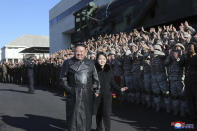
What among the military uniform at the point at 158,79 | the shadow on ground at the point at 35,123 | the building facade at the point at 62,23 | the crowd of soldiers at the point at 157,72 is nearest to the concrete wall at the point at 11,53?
the building facade at the point at 62,23

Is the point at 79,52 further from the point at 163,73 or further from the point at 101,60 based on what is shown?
the point at 163,73

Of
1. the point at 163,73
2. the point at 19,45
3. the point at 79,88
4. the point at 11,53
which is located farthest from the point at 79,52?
the point at 19,45

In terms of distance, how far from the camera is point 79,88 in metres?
3.89

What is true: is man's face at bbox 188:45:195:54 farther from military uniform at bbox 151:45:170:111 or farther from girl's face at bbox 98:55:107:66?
girl's face at bbox 98:55:107:66

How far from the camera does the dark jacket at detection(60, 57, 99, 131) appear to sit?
3844 mm

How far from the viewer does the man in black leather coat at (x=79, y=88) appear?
12.6 ft

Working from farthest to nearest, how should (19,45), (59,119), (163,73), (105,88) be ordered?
1. (19,45)
2. (163,73)
3. (59,119)
4. (105,88)

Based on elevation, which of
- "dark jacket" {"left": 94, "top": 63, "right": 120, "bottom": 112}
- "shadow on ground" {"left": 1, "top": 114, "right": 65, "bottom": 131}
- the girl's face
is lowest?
"shadow on ground" {"left": 1, "top": 114, "right": 65, "bottom": 131}

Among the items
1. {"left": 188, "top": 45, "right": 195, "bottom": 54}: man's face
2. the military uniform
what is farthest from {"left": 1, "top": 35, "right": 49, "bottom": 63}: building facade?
{"left": 188, "top": 45, "right": 195, "bottom": 54}: man's face

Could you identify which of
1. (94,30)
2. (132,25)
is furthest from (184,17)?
(94,30)

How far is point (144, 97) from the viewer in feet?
25.8

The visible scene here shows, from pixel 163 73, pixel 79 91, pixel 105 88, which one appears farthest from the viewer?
pixel 163 73

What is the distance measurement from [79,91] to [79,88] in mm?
44

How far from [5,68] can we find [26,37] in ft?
157
